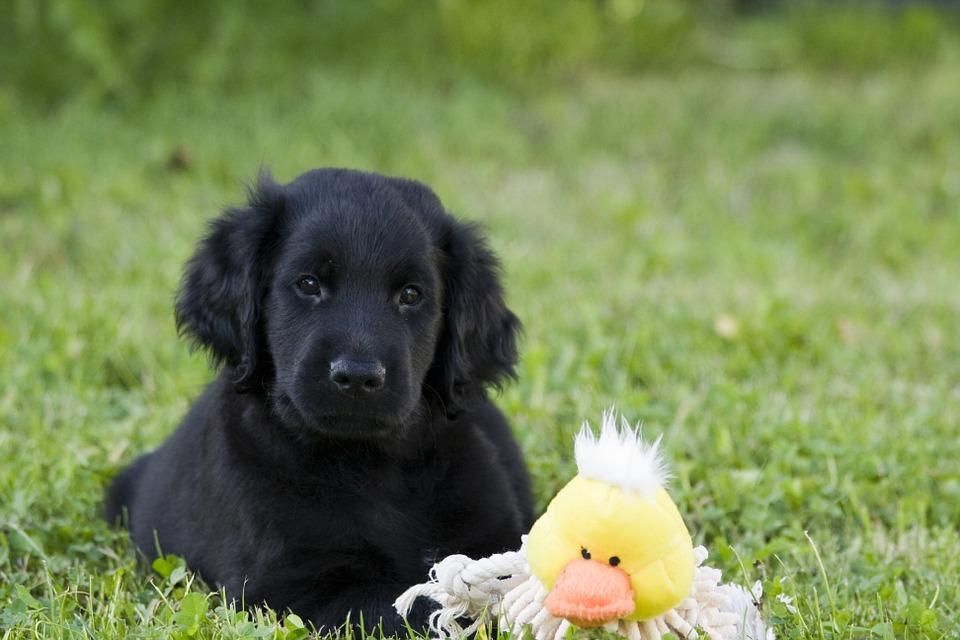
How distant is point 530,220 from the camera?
22.5 ft

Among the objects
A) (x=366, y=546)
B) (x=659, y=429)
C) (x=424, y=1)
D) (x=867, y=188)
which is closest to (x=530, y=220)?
(x=867, y=188)

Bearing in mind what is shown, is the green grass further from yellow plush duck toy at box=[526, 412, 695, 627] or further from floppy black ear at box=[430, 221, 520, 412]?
floppy black ear at box=[430, 221, 520, 412]

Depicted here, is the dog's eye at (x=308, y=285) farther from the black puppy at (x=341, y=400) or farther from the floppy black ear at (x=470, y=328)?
the floppy black ear at (x=470, y=328)

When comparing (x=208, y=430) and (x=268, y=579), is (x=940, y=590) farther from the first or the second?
(x=208, y=430)

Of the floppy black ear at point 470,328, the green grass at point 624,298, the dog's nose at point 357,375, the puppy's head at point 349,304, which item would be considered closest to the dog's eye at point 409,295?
the puppy's head at point 349,304

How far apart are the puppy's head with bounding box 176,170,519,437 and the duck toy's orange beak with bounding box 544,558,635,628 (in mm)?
676

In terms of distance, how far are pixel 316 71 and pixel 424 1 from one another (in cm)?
124

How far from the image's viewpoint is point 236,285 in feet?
9.75

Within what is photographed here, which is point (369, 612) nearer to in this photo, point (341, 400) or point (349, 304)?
point (341, 400)

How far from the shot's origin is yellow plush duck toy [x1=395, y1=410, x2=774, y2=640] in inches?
85.1

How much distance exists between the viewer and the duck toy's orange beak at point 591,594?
2.16 m

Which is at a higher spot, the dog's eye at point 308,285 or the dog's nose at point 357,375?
the dog's eye at point 308,285

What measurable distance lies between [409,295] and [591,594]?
997mm

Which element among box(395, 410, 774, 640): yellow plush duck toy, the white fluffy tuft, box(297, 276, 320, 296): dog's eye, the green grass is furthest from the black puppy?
the white fluffy tuft
